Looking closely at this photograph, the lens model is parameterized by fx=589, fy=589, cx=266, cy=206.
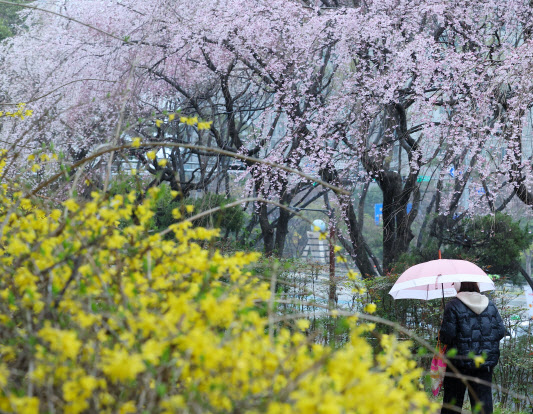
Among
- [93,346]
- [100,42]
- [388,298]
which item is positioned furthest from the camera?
[100,42]

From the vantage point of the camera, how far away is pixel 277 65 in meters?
8.61

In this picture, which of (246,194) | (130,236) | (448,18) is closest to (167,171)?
(246,194)

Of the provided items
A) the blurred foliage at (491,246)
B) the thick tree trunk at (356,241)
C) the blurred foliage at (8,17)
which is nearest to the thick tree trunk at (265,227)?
the thick tree trunk at (356,241)

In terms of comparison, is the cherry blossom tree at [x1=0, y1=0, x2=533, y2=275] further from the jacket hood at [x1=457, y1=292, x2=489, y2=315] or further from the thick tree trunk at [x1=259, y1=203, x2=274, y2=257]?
the jacket hood at [x1=457, y1=292, x2=489, y2=315]

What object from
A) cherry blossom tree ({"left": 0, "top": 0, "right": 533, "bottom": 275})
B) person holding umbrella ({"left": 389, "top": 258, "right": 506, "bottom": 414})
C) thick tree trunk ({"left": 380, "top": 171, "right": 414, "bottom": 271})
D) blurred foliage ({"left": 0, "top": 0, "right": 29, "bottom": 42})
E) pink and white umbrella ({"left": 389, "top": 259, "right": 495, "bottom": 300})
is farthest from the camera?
blurred foliage ({"left": 0, "top": 0, "right": 29, "bottom": 42})

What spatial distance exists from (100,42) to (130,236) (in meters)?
7.87

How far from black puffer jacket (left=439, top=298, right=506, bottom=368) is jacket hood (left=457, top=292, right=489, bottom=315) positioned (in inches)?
1.2

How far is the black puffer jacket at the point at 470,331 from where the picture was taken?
412 centimetres

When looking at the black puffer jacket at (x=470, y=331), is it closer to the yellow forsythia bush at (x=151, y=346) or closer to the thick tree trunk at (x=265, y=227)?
the yellow forsythia bush at (x=151, y=346)

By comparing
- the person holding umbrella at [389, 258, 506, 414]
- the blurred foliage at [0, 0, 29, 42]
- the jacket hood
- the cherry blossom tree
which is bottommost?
the person holding umbrella at [389, 258, 506, 414]

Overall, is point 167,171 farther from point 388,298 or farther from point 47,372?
point 47,372

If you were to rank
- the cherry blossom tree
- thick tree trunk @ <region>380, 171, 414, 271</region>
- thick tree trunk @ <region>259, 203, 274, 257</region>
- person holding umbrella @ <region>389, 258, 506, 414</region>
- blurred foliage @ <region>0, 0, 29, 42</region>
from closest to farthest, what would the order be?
person holding umbrella @ <region>389, 258, 506, 414</region> → the cherry blossom tree → thick tree trunk @ <region>380, 171, 414, 271</region> → thick tree trunk @ <region>259, 203, 274, 257</region> → blurred foliage @ <region>0, 0, 29, 42</region>

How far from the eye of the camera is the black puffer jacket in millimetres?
4125

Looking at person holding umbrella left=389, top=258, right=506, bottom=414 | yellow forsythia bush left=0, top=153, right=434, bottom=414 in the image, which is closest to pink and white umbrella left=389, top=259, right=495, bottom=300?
person holding umbrella left=389, top=258, right=506, bottom=414
